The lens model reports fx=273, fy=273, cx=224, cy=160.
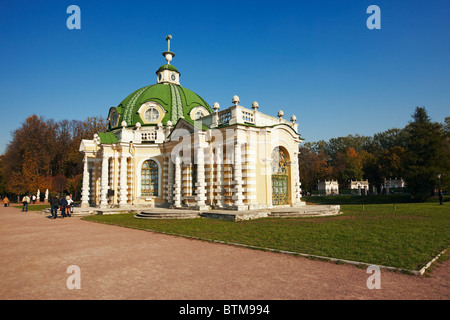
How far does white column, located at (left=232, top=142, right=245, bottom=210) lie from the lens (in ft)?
60.1

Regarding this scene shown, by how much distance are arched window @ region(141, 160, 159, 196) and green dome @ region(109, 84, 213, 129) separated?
482cm

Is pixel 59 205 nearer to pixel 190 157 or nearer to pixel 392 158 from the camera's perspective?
pixel 190 157

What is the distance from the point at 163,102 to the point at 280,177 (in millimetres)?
Answer: 15103

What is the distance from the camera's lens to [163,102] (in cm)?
2903

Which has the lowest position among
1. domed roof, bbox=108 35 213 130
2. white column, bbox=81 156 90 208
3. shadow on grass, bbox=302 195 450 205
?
shadow on grass, bbox=302 195 450 205

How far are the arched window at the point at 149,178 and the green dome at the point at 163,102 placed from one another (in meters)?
4.82

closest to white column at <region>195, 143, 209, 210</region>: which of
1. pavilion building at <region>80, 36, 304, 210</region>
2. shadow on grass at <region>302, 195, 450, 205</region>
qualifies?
pavilion building at <region>80, 36, 304, 210</region>

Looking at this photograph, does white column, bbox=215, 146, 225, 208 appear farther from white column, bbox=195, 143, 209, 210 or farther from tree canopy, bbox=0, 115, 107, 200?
tree canopy, bbox=0, 115, 107, 200

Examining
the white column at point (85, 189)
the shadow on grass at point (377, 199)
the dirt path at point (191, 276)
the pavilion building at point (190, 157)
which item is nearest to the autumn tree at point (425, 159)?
the shadow on grass at point (377, 199)

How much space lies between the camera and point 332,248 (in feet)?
27.1

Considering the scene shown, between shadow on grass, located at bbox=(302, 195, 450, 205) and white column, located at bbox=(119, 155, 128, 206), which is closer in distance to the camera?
white column, located at bbox=(119, 155, 128, 206)

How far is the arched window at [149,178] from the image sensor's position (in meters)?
26.2

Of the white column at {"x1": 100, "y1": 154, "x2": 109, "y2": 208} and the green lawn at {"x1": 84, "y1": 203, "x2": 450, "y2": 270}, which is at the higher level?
the white column at {"x1": 100, "y1": 154, "x2": 109, "y2": 208}
